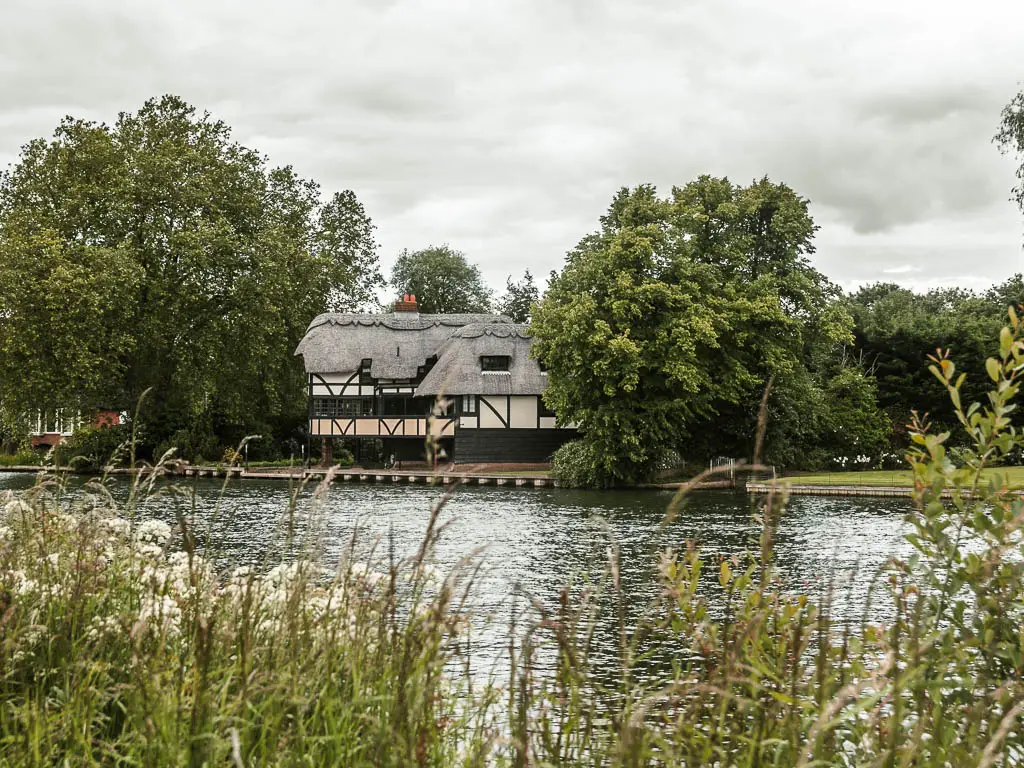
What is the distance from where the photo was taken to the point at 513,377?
1796 inches

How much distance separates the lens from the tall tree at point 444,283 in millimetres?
82188

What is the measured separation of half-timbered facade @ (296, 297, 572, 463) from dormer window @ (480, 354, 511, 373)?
0.13 ft

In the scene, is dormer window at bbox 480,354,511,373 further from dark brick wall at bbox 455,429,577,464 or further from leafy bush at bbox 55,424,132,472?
leafy bush at bbox 55,424,132,472

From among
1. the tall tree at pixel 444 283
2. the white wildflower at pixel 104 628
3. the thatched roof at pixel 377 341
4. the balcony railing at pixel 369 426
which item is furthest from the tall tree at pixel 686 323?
the tall tree at pixel 444 283

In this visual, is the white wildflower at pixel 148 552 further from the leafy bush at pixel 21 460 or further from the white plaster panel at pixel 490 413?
the leafy bush at pixel 21 460

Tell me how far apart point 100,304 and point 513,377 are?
15.8 meters

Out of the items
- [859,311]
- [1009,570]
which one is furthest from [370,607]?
[859,311]

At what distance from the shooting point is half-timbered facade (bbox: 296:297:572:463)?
149 ft

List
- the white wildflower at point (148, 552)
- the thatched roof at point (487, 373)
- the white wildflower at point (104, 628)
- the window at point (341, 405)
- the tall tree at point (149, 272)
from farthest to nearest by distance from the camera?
1. the window at point (341, 405)
2. the thatched roof at point (487, 373)
3. the tall tree at point (149, 272)
4. the white wildflower at point (148, 552)
5. the white wildflower at point (104, 628)

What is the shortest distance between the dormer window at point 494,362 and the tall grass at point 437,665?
134 ft

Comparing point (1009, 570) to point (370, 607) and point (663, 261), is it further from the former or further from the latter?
point (663, 261)

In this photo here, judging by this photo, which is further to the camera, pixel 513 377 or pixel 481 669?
pixel 513 377

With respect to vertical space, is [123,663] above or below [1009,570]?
below

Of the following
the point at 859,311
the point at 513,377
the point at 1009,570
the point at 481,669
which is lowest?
the point at 481,669
